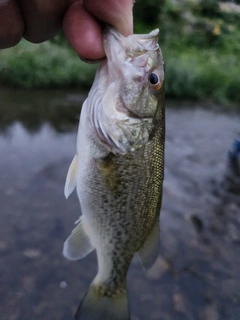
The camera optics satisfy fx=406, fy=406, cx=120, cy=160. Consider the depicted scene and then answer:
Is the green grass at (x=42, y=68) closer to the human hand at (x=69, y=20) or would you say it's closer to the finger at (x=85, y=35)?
the human hand at (x=69, y=20)

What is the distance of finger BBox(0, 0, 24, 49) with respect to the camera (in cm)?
193

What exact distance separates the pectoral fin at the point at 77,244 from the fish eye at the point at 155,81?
833 millimetres

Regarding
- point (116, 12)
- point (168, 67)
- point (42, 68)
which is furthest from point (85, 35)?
point (168, 67)

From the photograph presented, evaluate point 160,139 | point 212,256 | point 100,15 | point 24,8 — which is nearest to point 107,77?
point 100,15

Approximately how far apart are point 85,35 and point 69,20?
204mm

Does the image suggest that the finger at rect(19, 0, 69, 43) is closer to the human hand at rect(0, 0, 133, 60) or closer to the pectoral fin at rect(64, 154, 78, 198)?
the human hand at rect(0, 0, 133, 60)

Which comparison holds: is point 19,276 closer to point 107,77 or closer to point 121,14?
point 107,77

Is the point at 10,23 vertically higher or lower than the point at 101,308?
higher

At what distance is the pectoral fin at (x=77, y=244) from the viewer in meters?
2.17

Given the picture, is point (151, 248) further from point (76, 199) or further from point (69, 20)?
point (76, 199)

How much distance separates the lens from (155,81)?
1.84m

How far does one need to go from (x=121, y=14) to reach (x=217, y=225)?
13.6ft

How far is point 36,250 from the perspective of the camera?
4.49m

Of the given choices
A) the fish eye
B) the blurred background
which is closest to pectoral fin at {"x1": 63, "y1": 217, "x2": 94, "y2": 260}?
the fish eye
